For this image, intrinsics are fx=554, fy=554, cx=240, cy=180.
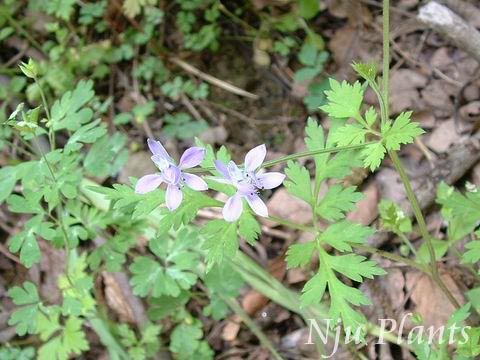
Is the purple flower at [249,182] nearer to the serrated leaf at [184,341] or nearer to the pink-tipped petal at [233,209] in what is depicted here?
the pink-tipped petal at [233,209]

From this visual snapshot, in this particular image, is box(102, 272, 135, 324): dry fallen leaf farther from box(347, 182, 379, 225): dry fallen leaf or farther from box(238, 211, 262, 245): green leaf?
box(238, 211, 262, 245): green leaf

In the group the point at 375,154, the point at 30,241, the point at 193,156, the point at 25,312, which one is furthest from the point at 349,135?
the point at 25,312

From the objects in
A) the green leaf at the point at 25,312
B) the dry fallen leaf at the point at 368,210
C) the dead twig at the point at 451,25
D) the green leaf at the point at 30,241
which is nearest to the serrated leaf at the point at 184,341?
the green leaf at the point at 25,312

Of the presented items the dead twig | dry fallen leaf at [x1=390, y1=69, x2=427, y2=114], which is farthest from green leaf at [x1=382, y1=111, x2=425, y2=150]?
dry fallen leaf at [x1=390, y1=69, x2=427, y2=114]

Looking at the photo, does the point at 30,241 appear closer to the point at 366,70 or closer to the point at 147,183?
the point at 147,183

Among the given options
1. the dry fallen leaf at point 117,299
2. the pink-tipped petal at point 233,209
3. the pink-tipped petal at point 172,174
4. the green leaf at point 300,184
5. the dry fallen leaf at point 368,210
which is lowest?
the dry fallen leaf at point 117,299

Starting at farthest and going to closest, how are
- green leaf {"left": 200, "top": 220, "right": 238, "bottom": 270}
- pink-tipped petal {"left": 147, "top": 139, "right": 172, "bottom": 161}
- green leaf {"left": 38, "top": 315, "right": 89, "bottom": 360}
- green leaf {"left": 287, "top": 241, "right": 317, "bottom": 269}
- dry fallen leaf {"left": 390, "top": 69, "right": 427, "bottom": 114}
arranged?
dry fallen leaf {"left": 390, "top": 69, "right": 427, "bottom": 114}, green leaf {"left": 38, "top": 315, "right": 89, "bottom": 360}, green leaf {"left": 287, "top": 241, "right": 317, "bottom": 269}, green leaf {"left": 200, "top": 220, "right": 238, "bottom": 270}, pink-tipped petal {"left": 147, "top": 139, "right": 172, "bottom": 161}
